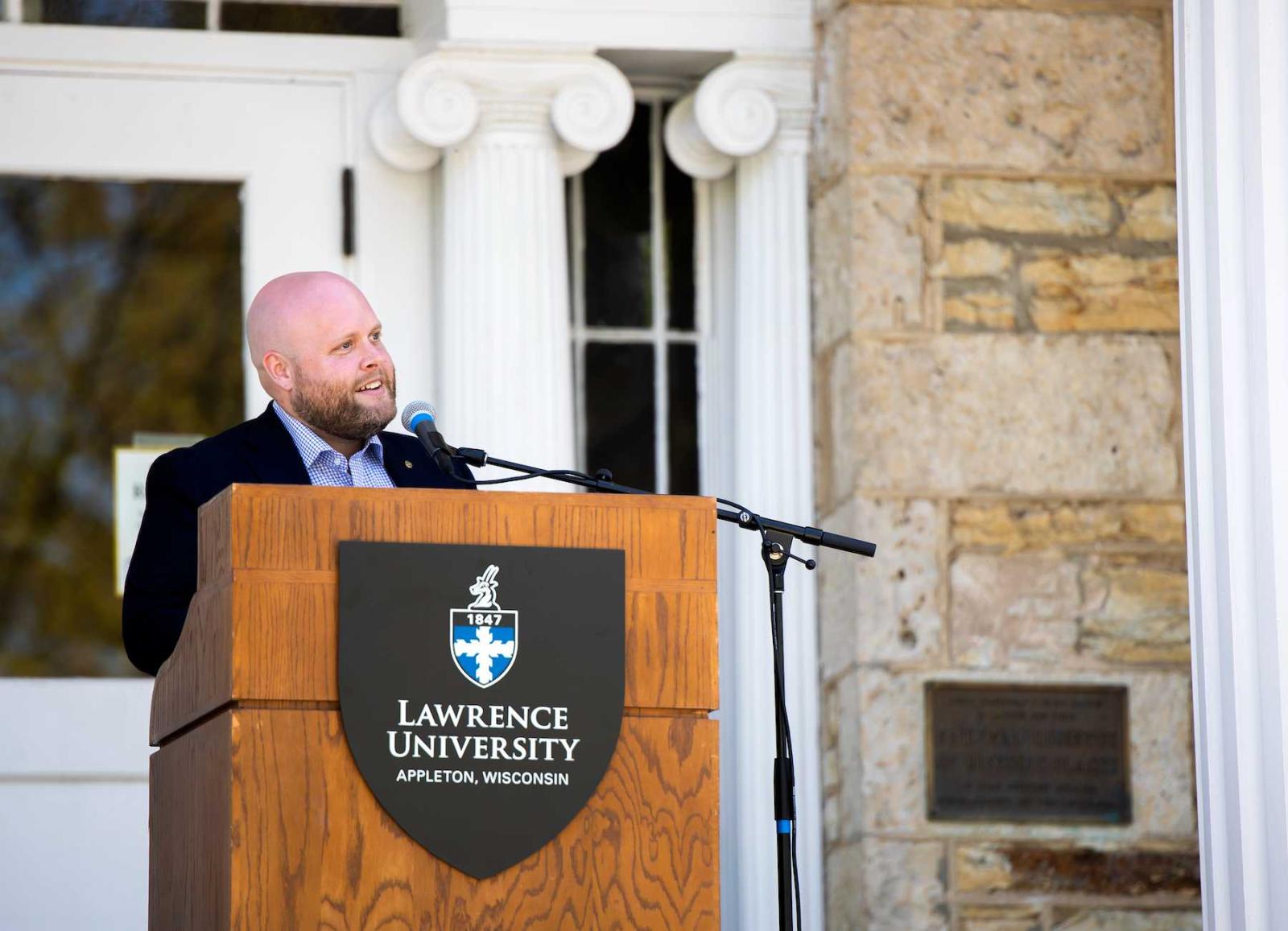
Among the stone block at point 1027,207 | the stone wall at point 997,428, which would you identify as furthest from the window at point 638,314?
the stone block at point 1027,207

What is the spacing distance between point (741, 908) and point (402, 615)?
2830 millimetres

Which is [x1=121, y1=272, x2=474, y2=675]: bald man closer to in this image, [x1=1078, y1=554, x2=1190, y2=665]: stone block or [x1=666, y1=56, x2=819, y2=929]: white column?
[x1=666, y1=56, x2=819, y2=929]: white column

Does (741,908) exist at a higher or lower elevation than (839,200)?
lower

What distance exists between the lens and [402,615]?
3037mm

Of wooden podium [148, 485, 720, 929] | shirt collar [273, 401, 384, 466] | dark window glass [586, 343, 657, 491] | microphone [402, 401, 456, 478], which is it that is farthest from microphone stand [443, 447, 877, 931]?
dark window glass [586, 343, 657, 491]

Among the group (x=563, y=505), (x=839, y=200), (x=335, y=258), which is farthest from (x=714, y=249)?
(x=563, y=505)

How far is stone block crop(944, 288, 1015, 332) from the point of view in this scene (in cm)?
559

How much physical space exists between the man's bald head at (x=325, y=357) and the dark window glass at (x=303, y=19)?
79.5 inches

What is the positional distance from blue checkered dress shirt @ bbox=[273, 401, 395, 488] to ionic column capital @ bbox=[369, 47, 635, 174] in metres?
1.75

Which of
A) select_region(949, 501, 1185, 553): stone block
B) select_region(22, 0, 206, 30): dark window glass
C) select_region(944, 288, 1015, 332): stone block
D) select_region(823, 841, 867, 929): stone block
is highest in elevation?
select_region(22, 0, 206, 30): dark window glass

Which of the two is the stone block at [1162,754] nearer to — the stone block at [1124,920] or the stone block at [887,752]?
the stone block at [1124,920]

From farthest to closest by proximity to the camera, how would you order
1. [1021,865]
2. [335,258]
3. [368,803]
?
[335,258] → [1021,865] → [368,803]

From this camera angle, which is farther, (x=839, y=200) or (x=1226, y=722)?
(x=839, y=200)

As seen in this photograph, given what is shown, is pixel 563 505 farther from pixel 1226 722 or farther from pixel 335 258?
pixel 335 258
